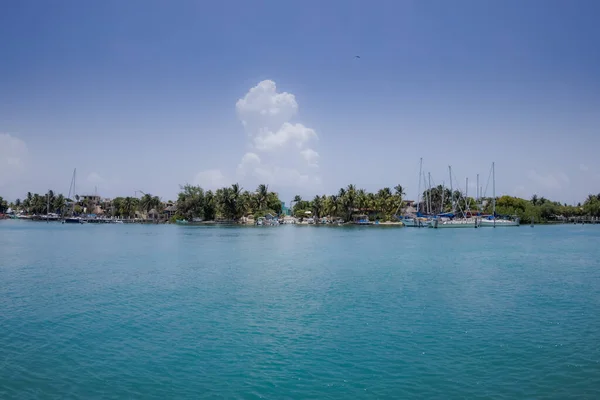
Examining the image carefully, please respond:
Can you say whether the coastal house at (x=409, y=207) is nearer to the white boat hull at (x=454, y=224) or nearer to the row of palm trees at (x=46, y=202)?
the white boat hull at (x=454, y=224)

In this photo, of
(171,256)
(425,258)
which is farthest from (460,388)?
(171,256)

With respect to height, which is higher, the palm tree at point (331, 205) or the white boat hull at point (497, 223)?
the palm tree at point (331, 205)

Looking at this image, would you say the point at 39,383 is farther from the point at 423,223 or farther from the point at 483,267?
the point at 423,223

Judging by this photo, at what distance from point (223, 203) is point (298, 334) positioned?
139m

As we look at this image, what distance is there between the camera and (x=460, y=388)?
41.1ft

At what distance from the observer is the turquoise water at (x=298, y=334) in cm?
1280

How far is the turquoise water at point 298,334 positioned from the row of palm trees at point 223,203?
120 meters

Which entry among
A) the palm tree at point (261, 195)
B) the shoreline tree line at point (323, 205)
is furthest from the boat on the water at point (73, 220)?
the palm tree at point (261, 195)

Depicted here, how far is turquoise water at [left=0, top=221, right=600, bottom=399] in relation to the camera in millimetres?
12805

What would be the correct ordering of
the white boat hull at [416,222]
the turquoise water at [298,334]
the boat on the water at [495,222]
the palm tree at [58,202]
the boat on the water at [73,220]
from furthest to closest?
1. the palm tree at [58,202]
2. the boat on the water at [73,220]
3. the boat on the water at [495,222]
4. the white boat hull at [416,222]
5. the turquoise water at [298,334]

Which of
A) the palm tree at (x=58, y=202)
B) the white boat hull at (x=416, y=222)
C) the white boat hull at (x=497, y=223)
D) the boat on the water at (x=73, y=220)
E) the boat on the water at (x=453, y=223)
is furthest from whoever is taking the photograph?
the palm tree at (x=58, y=202)

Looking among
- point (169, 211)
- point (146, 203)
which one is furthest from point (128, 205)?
point (169, 211)

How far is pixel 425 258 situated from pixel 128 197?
16440cm

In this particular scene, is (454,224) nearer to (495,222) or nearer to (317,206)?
(495,222)
